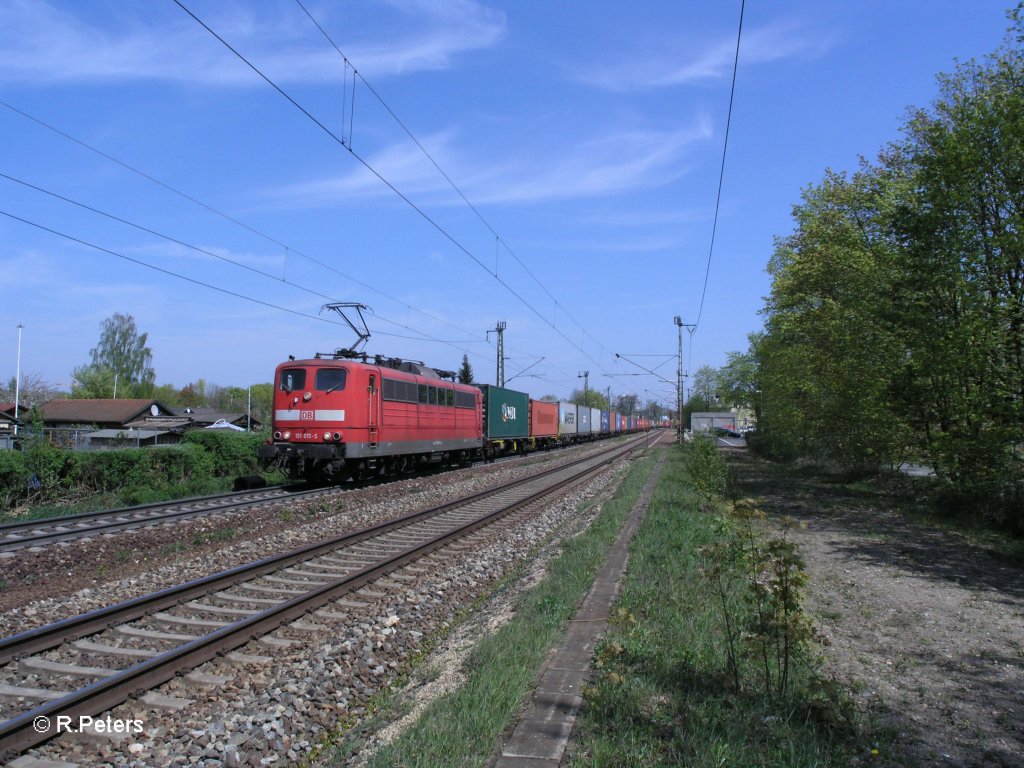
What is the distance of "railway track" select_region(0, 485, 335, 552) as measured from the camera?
33.9ft

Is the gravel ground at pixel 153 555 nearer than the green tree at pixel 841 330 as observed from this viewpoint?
Yes

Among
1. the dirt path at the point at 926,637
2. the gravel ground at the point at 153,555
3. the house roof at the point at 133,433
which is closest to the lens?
the dirt path at the point at 926,637

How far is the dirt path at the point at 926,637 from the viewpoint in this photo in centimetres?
401

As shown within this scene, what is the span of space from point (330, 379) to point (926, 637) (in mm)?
14289

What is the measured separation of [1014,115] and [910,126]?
602cm

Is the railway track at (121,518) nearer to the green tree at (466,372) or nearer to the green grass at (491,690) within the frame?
the green grass at (491,690)

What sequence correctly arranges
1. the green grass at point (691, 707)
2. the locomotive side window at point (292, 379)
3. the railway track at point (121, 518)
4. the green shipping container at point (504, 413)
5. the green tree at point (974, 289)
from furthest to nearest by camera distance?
the green shipping container at point (504, 413)
the locomotive side window at point (292, 379)
the green tree at point (974, 289)
the railway track at point (121, 518)
the green grass at point (691, 707)

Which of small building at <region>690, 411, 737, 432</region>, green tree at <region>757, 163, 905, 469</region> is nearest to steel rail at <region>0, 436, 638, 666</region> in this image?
green tree at <region>757, 163, 905, 469</region>

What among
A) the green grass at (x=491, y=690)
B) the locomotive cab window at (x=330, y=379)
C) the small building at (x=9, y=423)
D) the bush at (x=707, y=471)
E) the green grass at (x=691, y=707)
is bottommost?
the green grass at (x=491, y=690)

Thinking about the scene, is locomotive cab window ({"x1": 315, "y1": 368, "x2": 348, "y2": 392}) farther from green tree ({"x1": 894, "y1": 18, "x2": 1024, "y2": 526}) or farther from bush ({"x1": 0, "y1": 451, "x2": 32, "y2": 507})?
green tree ({"x1": 894, "y1": 18, "x2": 1024, "y2": 526})

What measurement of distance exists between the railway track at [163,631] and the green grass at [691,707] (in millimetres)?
3215

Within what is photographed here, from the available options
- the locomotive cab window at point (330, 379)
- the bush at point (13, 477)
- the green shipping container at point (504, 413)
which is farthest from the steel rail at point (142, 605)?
the green shipping container at point (504, 413)

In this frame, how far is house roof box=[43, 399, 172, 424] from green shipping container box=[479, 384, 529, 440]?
30.0 meters

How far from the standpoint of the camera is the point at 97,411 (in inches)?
2029
